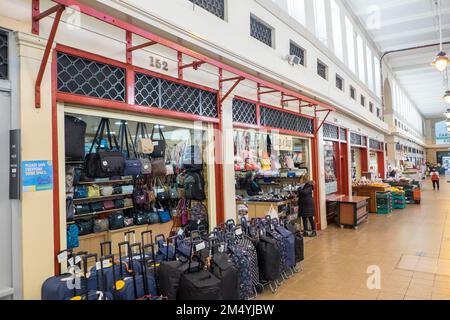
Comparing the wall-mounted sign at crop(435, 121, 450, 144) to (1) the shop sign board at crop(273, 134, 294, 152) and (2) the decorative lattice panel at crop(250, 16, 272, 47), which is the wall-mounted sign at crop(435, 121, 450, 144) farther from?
(2) the decorative lattice panel at crop(250, 16, 272, 47)

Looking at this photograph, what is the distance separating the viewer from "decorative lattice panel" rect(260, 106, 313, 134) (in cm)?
624

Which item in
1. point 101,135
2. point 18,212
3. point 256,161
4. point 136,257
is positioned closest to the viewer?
point 18,212

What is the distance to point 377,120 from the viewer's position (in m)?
14.5

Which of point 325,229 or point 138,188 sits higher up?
point 138,188

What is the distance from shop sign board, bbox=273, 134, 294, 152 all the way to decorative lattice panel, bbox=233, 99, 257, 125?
91 centimetres

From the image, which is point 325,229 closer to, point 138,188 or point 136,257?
point 138,188

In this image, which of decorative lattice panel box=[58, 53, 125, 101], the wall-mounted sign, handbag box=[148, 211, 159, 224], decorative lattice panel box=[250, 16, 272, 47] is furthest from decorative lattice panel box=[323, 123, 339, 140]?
the wall-mounted sign

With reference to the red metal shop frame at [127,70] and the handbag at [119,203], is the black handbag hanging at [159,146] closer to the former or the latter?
the red metal shop frame at [127,70]

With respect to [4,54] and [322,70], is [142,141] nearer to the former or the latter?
[4,54]

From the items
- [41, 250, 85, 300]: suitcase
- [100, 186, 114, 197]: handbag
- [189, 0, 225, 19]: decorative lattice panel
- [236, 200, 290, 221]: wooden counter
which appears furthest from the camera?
[236, 200, 290, 221]: wooden counter

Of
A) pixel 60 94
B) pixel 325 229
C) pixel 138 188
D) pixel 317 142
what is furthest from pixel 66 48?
pixel 325 229

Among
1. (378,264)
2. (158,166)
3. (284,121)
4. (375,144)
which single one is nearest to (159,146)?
(158,166)

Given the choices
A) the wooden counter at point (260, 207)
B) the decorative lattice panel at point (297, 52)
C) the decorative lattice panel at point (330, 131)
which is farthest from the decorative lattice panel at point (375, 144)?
the wooden counter at point (260, 207)
